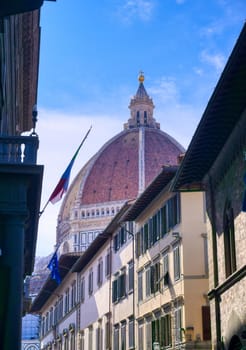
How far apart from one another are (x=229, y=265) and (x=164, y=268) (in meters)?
10.1

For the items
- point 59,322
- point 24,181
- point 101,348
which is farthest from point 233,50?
point 59,322

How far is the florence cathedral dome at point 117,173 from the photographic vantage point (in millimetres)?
134750

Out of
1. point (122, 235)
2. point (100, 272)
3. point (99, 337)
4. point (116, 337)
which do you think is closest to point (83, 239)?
point (100, 272)

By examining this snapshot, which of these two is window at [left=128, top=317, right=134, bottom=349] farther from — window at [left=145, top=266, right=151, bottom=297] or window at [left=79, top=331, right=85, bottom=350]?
window at [left=79, top=331, right=85, bottom=350]

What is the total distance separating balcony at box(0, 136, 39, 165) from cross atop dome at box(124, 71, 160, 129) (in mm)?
130191

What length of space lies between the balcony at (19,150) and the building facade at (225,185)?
16.1 feet

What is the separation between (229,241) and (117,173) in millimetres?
121380

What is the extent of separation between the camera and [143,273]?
34.6 metres

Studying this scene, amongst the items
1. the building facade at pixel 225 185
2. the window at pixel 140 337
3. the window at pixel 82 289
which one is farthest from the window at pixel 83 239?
the building facade at pixel 225 185

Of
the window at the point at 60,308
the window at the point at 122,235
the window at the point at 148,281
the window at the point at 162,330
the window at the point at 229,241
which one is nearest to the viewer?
the window at the point at 229,241

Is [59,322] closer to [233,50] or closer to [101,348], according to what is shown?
[101,348]

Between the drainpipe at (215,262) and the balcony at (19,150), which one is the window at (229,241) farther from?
the balcony at (19,150)

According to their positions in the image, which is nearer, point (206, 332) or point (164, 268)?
point (206, 332)

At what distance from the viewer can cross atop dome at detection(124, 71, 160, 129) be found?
477 ft
